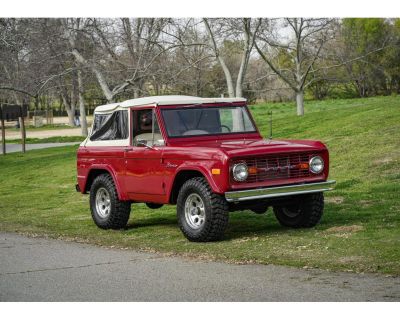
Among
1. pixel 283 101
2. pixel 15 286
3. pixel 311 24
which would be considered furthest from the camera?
pixel 283 101

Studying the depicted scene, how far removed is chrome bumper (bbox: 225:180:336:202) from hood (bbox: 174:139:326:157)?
0.49 metres

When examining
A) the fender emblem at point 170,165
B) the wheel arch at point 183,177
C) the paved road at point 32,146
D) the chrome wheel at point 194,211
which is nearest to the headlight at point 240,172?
the wheel arch at point 183,177

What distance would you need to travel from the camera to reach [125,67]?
29.3 meters

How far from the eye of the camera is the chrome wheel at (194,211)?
11242 millimetres

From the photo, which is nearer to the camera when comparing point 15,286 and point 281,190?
point 15,286

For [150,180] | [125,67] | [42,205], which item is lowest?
[42,205]

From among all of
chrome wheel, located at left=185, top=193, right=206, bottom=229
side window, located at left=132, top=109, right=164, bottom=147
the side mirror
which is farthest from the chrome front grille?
Answer: the side mirror

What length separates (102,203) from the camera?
44.4 ft

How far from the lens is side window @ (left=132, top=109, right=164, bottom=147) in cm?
1228

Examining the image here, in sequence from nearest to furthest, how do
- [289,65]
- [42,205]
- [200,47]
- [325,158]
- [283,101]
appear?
[325,158] → [42,205] → [200,47] → [289,65] → [283,101]

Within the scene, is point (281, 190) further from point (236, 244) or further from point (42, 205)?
point (42, 205)

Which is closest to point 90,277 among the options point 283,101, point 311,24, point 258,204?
point 258,204

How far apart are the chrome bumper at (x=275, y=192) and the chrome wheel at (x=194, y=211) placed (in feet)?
2.30

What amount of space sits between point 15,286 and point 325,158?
5.05m
